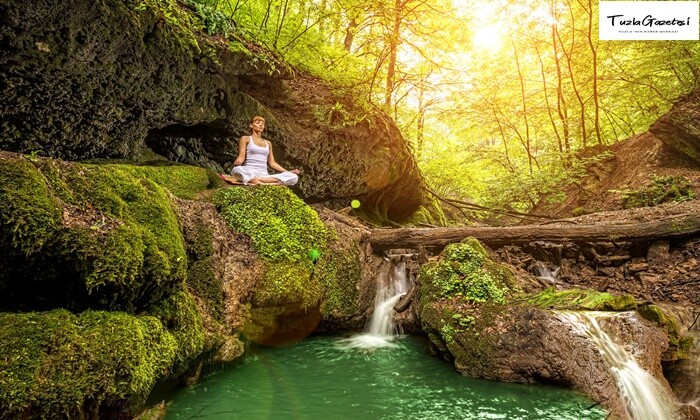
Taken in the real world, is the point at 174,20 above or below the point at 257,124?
above

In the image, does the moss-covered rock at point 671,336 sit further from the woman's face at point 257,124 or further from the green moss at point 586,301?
the woman's face at point 257,124

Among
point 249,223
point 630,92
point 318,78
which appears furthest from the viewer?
point 630,92

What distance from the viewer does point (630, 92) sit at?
41.4ft

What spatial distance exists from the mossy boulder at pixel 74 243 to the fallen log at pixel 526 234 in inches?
188

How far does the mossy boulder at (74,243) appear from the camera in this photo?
223 cm

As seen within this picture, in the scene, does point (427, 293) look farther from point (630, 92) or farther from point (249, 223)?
point (630, 92)

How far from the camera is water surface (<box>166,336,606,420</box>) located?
3.33 metres

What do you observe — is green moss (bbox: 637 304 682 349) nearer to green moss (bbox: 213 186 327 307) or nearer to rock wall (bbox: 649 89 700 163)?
green moss (bbox: 213 186 327 307)

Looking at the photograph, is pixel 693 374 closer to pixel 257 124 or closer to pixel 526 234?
pixel 526 234

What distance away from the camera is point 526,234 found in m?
7.20

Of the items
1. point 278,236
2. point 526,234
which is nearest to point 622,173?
point 526,234

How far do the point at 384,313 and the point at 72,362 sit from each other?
5.00 meters

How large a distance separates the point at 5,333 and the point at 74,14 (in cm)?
418

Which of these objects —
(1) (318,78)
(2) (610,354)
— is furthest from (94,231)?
(1) (318,78)
